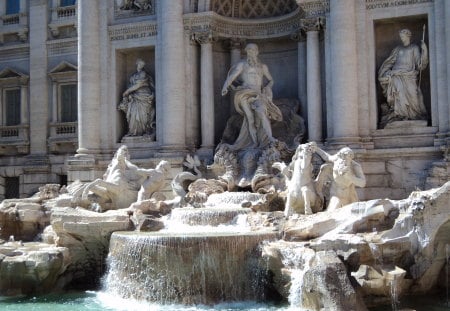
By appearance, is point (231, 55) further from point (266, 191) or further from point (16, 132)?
point (16, 132)

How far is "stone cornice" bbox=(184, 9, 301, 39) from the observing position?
20984 mm

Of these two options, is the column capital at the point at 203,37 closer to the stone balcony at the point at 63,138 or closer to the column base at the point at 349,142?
the column base at the point at 349,142

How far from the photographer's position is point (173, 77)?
2089 cm

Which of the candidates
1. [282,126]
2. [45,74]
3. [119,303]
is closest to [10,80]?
[45,74]

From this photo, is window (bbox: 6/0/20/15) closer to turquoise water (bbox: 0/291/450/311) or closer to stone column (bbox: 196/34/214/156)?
stone column (bbox: 196/34/214/156)

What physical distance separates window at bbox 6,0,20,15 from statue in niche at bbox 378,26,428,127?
15235mm

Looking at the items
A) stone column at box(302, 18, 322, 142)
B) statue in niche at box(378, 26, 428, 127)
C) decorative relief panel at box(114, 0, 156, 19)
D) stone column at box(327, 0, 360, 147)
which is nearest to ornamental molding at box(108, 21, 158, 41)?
decorative relief panel at box(114, 0, 156, 19)

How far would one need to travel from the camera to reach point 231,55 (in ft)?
73.0

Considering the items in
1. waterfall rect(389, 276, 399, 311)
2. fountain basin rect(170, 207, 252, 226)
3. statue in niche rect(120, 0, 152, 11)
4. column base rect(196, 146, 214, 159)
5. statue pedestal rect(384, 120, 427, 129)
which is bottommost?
waterfall rect(389, 276, 399, 311)

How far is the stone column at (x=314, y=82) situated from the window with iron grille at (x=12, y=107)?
1239 centimetres

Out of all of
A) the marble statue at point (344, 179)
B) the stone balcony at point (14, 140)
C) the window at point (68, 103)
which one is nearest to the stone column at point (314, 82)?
the marble statue at point (344, 179)

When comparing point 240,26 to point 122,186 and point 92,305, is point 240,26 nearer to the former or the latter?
point 122,186

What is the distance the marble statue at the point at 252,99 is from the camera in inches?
788

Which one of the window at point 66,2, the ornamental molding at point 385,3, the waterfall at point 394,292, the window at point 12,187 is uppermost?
the window at point 66,2
